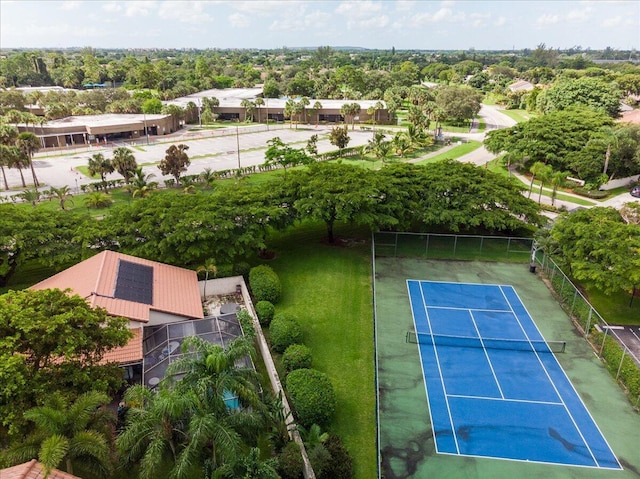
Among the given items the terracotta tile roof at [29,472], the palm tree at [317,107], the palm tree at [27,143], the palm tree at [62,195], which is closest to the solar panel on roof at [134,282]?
the terracotta tile roof at [29,472]

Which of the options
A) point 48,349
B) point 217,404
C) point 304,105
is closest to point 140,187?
point 48,349

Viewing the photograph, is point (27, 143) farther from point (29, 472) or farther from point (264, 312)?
point (29, 472)

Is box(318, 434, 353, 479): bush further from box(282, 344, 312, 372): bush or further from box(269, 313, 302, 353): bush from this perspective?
box(269, 313, 302, 353): bush

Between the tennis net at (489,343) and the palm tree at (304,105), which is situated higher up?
the palm tree at (304,105)

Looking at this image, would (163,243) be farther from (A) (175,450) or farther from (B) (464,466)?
(B) (464,466)

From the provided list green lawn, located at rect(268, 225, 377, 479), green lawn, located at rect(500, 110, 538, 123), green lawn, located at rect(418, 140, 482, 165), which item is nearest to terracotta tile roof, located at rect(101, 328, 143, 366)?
green lawn, located at rect(268, 225, 377, 479)

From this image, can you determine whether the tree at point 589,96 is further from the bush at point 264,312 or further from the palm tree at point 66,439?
the palm tree at point 66,439
